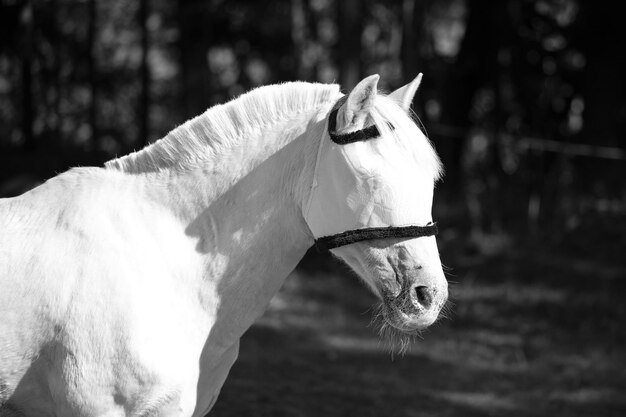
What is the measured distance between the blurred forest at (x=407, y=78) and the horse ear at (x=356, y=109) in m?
7.64

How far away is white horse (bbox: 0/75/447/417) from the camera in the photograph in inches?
98.7

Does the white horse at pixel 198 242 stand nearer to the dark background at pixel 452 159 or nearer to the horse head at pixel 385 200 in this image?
the horse head at pixel 385 200

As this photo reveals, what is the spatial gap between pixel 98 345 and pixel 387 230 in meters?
1.03

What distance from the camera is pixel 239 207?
276 cm

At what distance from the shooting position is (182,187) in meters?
2.79

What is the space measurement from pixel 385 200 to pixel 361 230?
0.43 feet

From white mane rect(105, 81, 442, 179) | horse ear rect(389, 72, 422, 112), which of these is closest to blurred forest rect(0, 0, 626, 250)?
horse ear rect(389, 72, 422, 112)

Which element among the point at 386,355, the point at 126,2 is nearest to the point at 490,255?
the point at 386,355

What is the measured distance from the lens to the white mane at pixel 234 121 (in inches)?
110

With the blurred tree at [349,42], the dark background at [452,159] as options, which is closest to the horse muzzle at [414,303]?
the dark background at [452,159]

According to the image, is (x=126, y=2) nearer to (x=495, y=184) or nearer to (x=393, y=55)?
(x=393, y=55)

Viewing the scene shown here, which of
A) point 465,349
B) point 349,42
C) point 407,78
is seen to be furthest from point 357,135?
point 407,78

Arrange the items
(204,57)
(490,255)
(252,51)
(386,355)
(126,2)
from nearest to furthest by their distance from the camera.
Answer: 1. (386,355)
2. (490,255)
3. (204,57)
4. (252,51)
5. (126,2)

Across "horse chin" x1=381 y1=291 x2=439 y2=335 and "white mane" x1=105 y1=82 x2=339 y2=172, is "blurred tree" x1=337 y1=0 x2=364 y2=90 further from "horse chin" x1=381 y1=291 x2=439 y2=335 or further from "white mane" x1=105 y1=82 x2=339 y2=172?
"horse chin" x1=381 y1=291 x2=439 y2=335
